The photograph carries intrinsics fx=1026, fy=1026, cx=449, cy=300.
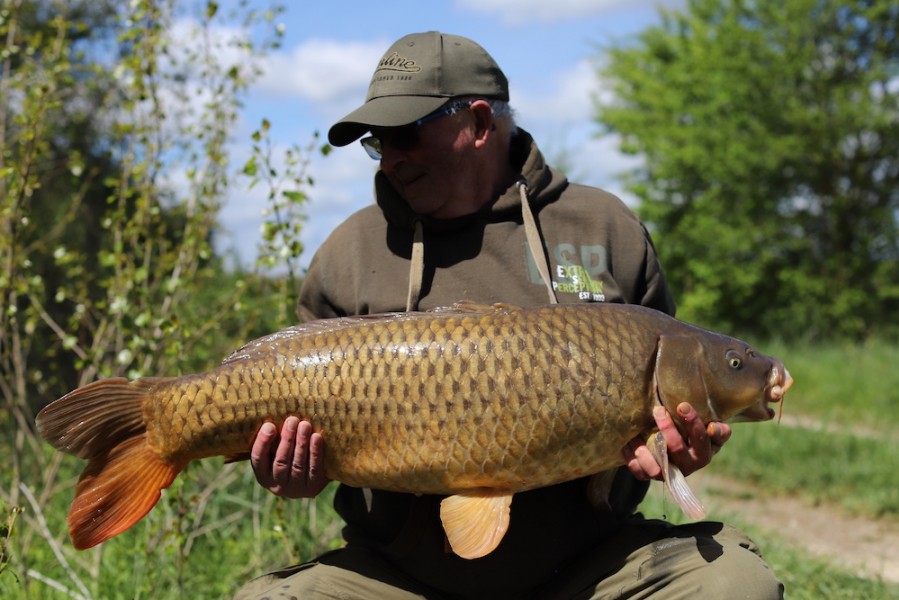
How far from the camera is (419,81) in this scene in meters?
2.60

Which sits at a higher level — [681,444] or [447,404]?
[447,404]

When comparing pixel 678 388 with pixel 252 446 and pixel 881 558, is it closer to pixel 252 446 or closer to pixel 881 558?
pixel 252 446

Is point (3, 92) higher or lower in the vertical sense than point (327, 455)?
higher

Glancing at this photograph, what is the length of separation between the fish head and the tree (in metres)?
12.0

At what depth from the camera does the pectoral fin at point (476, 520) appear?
212 cm

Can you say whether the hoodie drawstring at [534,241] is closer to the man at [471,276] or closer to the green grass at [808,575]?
the man at [471,276]

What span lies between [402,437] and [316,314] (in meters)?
0.72

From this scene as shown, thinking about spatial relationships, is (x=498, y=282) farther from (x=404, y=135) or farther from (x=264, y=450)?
Result: (x=264, y=450)

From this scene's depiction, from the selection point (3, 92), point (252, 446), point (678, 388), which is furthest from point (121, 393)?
point (3, 92)

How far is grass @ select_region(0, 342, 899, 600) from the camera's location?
3.11 m

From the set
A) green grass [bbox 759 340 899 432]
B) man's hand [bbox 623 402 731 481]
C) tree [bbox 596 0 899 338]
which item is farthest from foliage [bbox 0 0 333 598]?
tree [bbox 596 0 899 338]

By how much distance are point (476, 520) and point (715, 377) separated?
58cm

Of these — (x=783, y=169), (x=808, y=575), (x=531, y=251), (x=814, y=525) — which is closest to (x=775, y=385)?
(x=531, y=251)

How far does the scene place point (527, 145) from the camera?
2.81m
